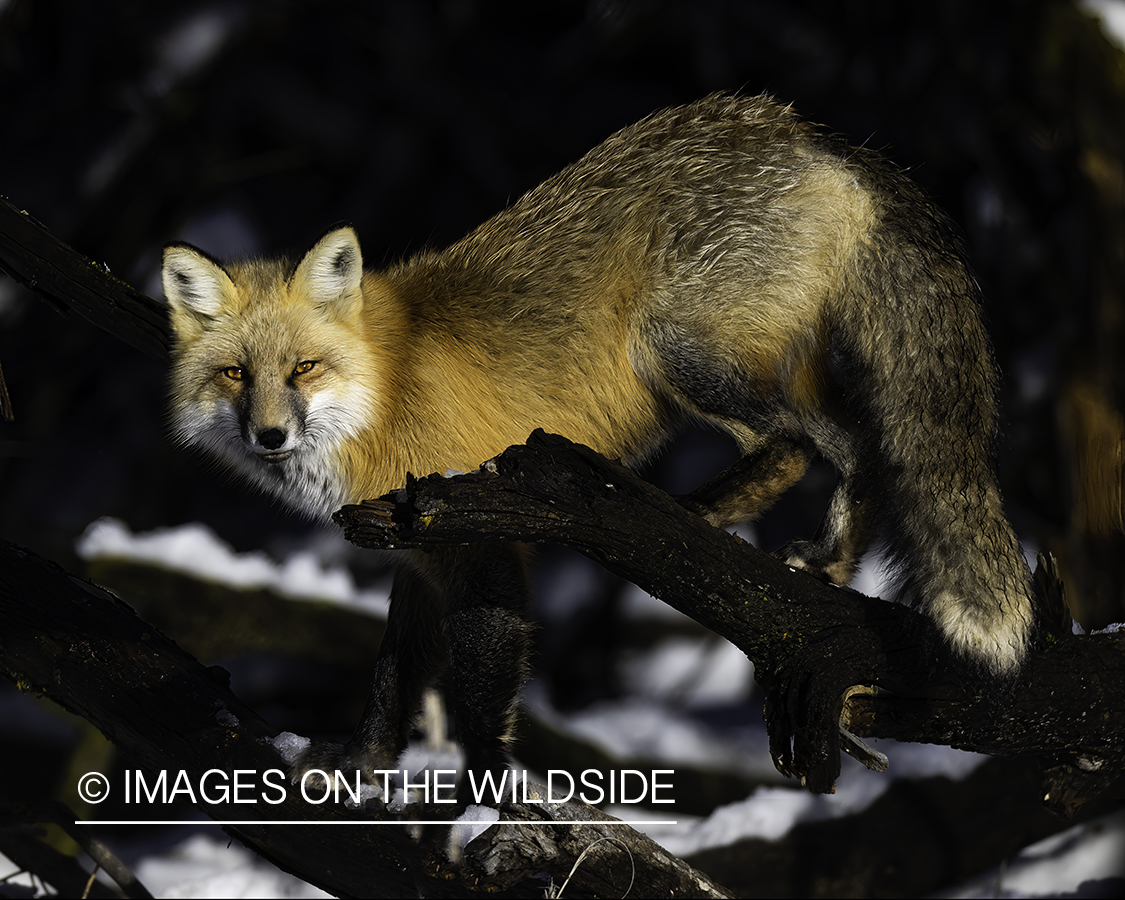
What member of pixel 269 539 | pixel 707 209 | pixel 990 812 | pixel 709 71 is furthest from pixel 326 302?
pixel 990 812

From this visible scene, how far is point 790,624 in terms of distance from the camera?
6.66ft

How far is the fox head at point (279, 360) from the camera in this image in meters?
2.19

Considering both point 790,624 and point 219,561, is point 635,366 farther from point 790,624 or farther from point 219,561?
point 219,561

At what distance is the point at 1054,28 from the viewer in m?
3.77

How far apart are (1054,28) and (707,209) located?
241cm

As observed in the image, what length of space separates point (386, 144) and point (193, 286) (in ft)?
7.66

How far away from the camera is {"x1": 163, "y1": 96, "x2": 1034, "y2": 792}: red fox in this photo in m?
2.21

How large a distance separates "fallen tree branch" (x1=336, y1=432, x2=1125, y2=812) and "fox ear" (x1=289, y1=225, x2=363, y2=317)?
0.84 meters

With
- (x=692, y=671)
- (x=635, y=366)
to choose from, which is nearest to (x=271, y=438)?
(x=635, y=366)

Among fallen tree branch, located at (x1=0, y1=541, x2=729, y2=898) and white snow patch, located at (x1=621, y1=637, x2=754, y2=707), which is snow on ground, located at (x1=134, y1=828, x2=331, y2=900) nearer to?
fallen tree branch, located at (x1=0, y1=541, x2=729, y2=898)

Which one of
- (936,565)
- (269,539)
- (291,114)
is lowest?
(936,565)

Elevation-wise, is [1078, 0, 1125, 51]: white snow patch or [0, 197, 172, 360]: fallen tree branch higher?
[1078, 0, 1125, 51]: white snow patch

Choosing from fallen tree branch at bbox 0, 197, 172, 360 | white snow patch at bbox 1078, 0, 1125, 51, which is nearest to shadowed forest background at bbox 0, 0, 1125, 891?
white snow patch at bbox 1078, 0, 1125, 51

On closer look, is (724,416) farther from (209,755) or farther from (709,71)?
(709,71)
